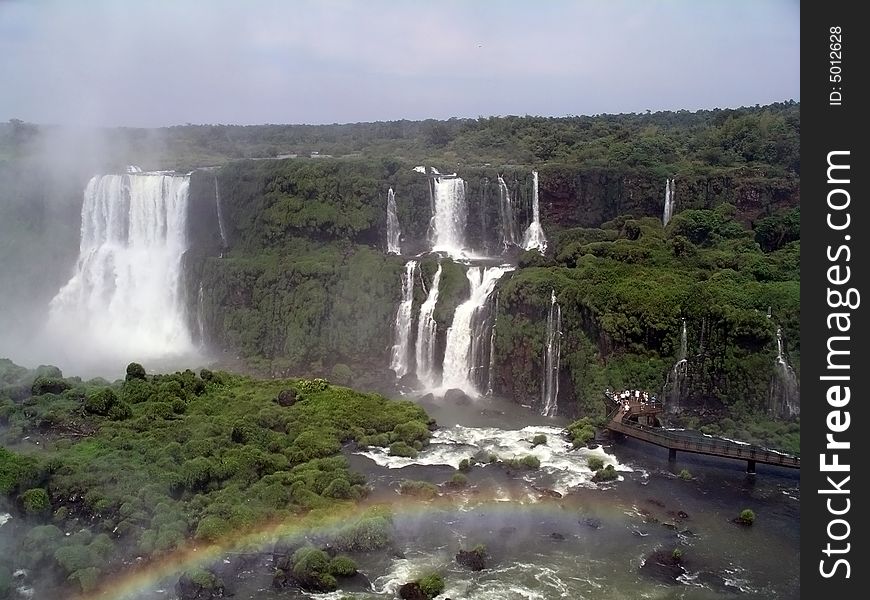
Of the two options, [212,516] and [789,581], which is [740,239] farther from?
[212,516]

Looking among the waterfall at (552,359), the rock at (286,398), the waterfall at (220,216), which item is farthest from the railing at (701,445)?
the waterfall at (220,216)

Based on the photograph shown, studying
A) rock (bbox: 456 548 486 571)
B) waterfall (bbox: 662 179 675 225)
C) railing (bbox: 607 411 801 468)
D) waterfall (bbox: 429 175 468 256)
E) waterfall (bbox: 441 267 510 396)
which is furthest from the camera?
waterfall (bbox: 662 179 675 225)

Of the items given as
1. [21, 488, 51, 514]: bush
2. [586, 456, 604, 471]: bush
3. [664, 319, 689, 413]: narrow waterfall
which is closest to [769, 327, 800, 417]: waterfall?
[664, 319, 689, 413]: narrow waterfall

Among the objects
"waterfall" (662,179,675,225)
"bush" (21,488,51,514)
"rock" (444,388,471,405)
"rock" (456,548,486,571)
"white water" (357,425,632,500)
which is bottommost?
"rock" (456,548,486,571)

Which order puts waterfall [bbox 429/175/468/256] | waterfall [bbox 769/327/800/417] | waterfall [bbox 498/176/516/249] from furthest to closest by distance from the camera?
waterfall [bbox 498/176/516/249]
waterfall [bbox 429/175/468/256]
waterfall [bbox 769/327/800/417]

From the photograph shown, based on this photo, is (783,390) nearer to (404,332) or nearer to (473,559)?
(473,559)

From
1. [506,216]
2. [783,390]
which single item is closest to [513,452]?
[783,390]

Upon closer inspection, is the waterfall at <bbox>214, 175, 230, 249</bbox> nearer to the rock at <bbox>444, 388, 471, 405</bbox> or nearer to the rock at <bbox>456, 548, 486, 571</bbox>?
the rock at <bbox>444, 388, 471, 405</bbox>

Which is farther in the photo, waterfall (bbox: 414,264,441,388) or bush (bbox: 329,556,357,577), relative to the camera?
waterfall (bbox: 414,264,441,388)
